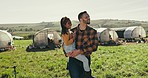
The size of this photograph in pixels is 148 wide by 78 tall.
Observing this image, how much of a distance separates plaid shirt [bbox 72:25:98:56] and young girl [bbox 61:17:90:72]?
0.36 ft

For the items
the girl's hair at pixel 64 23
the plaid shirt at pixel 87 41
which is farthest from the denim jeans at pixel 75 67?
the girl's hair at pixel 64 23

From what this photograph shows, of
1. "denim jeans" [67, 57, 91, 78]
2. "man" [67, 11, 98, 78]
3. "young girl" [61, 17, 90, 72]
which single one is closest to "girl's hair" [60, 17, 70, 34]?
"young girl" [61, 17, 90, 72]

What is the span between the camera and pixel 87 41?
223 inches

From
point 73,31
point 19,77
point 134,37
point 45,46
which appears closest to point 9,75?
point 19,77

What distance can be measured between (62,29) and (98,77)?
6673mm

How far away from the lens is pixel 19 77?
12109 millimetres

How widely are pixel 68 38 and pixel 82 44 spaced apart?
1.12ft

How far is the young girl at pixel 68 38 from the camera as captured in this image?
5.60m

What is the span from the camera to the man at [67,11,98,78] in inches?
223

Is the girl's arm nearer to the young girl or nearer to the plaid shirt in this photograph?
the young girl

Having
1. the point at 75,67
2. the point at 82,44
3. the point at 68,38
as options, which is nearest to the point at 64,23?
the point at 68,38

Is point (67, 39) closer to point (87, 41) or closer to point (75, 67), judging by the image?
point (87, 41)

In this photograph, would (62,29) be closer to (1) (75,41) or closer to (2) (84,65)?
(1) (75,41)

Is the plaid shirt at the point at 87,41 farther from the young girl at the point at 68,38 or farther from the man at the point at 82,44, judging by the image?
the young girl at the point at 68,38
